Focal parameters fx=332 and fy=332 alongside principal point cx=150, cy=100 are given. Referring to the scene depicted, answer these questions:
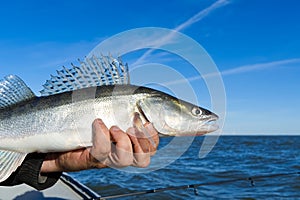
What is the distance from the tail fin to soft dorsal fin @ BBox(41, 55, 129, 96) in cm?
66

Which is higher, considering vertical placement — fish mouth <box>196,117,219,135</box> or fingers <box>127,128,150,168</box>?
fish mouth <box>196,117,219,135</box>

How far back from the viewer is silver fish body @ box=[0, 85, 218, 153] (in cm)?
293

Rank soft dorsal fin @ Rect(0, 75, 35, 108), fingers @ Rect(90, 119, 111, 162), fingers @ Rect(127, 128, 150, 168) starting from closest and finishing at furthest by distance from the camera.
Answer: fingers @ Rect(90, 119, 111, 162) → fingers @ Rect(127, 128, 150, 168) → soft dorsal fin @ Rect(0, 75, 35, 108)

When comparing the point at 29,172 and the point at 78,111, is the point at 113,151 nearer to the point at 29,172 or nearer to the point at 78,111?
the point at 78,111

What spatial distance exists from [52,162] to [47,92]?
787mm

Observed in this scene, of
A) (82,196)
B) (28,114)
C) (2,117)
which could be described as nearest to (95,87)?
(28,114)

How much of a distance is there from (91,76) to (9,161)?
108 centimetres

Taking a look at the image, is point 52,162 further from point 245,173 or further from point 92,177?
point 245,173

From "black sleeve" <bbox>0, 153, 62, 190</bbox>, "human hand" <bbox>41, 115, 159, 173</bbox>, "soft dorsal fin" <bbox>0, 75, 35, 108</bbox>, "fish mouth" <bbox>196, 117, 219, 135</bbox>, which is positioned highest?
"soft dorsal fin" <bbox>0, 75, 35, 108</bbox>

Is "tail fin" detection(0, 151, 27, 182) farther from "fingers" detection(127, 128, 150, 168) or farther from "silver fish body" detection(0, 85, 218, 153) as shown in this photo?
"fingers" detection(127, 128, 150, 168)

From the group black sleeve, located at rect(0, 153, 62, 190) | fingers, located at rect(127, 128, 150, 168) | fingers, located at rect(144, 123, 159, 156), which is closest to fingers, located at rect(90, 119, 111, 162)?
fingers, located at rect(127, 128, 150, 168)

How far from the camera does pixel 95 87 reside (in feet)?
9.91

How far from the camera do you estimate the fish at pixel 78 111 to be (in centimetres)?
294

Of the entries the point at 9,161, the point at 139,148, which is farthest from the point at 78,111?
the point at 9,161
